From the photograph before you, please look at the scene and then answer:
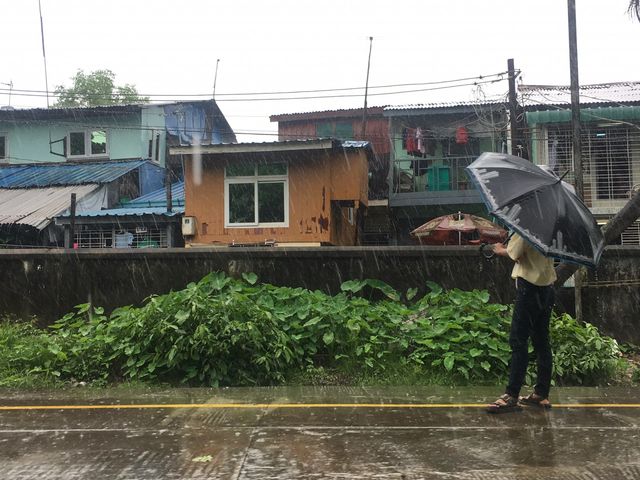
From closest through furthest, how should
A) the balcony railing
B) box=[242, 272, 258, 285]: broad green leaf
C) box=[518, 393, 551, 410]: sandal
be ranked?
box=[518, 393, 551, 410]: sandal < box=[242, 272, 258, 285]: broad green leaf < the balcony railing

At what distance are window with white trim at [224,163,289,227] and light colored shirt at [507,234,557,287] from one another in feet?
47.7

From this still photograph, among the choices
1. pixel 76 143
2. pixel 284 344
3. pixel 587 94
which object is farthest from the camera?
pixel 76 143

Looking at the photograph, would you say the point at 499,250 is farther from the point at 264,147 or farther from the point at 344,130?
the point at 344,130

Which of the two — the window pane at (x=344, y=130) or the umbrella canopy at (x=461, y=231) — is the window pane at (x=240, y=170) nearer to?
the umbrella canopy at (x=461, y=231)

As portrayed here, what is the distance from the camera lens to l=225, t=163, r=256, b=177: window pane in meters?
19.4

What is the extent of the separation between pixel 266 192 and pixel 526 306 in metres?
15.1

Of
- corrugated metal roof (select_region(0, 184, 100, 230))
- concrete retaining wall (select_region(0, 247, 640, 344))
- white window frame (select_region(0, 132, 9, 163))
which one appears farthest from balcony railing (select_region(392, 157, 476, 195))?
white window frame (select_region(0, 132, 9, 163))

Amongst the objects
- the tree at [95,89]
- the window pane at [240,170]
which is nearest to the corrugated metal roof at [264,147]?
the window pane at [240,170]

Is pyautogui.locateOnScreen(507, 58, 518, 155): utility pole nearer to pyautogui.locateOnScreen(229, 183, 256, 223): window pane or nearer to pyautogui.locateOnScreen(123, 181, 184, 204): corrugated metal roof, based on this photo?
pyautogui.locateOnScreen(229, 183, 256, 223): window pane

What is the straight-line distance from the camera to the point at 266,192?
19.4 metres

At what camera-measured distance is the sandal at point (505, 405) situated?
15.9 feet

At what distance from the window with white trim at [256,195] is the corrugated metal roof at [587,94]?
8.22m

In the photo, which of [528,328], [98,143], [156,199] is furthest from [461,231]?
[98,143]

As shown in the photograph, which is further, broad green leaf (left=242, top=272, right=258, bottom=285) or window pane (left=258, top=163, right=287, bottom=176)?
window pane (left=258, top=163, right=287, bottom=176)
